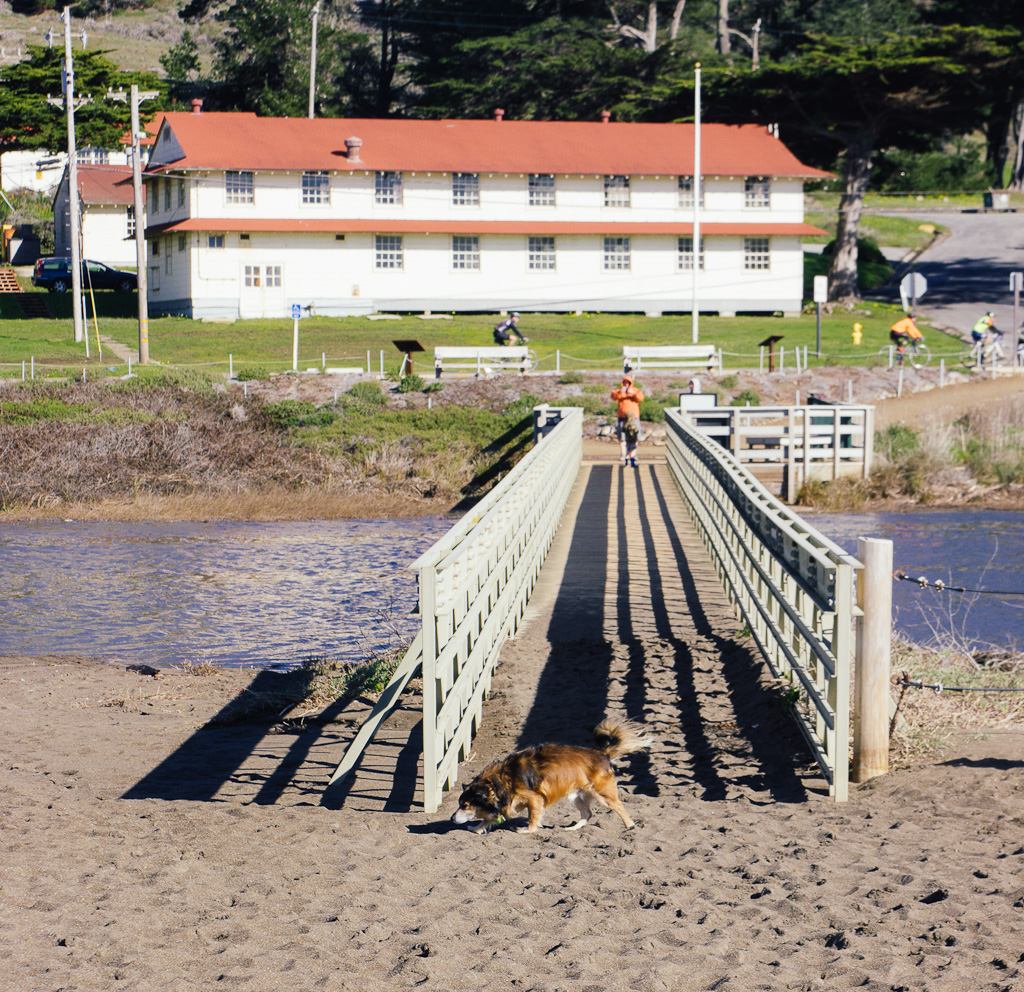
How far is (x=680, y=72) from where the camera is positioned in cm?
5950

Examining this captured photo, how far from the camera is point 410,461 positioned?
102ft

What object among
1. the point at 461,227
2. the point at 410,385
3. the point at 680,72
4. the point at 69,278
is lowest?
the point at 410,385

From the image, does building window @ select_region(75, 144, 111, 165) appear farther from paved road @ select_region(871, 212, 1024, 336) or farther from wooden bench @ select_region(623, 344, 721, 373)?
wooden bench @ select_region(623, 344, 721, 373)

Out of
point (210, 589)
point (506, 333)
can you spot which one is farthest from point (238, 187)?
point (210, 589)

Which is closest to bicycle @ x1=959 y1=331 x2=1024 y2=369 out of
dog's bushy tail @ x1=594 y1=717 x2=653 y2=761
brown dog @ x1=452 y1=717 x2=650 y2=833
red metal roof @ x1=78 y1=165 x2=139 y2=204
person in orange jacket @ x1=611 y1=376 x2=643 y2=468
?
person in orange jacket @ x1=611 y1=376 x2=643 y2=468

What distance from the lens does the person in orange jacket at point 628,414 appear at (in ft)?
82.9

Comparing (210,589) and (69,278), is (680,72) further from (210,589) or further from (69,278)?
(210,589)

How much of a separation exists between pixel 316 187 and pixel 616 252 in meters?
12.3

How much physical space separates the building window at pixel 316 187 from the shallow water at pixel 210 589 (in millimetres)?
25243

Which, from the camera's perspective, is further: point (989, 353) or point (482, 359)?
point (989, 353)

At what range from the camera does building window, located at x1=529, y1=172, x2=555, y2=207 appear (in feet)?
168

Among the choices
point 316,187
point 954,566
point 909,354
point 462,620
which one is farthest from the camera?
point 316,187

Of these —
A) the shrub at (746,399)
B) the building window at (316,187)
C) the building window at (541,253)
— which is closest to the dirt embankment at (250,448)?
the shrub at (746,399)

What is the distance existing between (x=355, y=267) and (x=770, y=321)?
1649 cm
